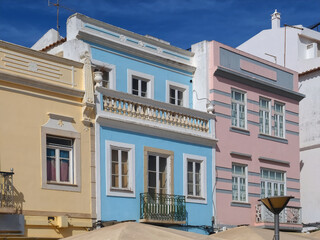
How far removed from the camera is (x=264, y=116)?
25.9 m

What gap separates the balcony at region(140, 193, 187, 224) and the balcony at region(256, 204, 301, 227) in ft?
12.5

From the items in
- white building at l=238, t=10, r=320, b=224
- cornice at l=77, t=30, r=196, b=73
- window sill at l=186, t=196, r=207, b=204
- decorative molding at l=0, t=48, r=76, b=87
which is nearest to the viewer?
decorative molding at l=0, t=48, r=76, b=87

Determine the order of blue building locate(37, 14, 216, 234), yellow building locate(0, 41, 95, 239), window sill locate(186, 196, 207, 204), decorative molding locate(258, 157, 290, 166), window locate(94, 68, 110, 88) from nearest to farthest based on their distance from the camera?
A: yellow building locate(0, 41, 95, 239), blue building locate(37, 14, 216, 234), window locate(94, 68, 110, 88), window sill locate(186, 196, 207, 204), decorative molding locate(258, 157, 290, 166)

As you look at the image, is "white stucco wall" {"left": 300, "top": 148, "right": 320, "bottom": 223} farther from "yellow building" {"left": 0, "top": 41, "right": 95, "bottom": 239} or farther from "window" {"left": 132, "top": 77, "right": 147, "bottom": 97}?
"yellow building" {"left": 0, "top": 41, "right": 95, "bottom": 239}

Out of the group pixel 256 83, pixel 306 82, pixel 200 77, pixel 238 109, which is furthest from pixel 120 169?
pixel 306 82

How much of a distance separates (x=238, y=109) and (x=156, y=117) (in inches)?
173

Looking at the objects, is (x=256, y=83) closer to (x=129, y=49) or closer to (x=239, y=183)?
(x=239, y=183)

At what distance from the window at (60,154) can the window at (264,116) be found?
886 cm

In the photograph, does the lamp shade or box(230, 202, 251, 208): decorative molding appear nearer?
the lamp shade

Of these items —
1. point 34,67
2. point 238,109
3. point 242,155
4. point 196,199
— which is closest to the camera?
point 34,67

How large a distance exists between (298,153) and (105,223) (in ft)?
34.5

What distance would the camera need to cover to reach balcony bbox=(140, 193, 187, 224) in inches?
807

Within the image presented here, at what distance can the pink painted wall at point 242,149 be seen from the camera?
23.6m

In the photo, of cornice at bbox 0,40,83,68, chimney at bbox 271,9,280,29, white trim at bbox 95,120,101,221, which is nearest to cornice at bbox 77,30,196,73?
cornice at bbox 0,40,83,68
